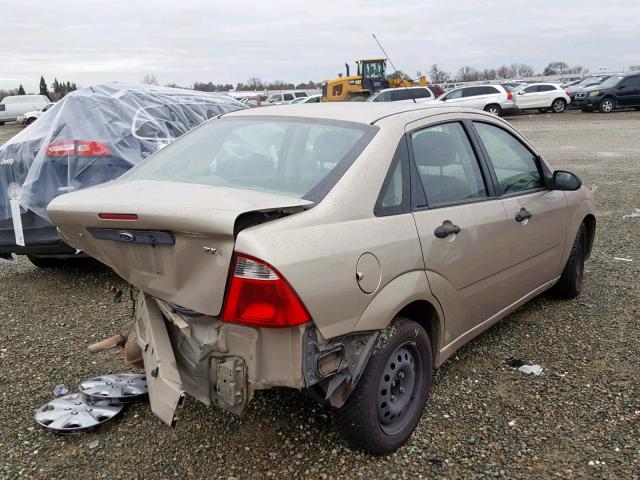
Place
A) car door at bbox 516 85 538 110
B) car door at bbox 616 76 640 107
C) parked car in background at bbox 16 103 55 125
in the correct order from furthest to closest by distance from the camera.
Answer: parked car in background at bbox 16 103 55 125
car door at bbox 516 85 538 110
car door at bbox 616 76 640 107

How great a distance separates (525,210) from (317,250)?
1.91 m

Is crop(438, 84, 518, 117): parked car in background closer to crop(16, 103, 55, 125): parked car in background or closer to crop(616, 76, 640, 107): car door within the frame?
crop(616, 76, 640, 107): car door

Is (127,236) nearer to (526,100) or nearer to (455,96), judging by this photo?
(455,96)

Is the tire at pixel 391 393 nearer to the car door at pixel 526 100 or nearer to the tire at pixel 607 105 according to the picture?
the car door at pixel 526 100

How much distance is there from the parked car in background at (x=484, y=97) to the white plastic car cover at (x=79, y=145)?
2257 centimetres

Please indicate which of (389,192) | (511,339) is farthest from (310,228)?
(511,339)

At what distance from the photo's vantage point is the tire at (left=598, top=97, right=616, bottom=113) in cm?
2810

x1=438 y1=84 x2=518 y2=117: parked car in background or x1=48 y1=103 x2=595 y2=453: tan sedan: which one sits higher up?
x1=438 y1=84 x2=518 y2=117: parked car in background

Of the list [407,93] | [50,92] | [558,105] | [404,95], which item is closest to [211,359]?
[404,95]

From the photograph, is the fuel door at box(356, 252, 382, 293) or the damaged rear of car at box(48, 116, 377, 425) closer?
the damaged rear of car at box(48, 116, 377, 425)

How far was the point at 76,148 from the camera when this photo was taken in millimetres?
5039

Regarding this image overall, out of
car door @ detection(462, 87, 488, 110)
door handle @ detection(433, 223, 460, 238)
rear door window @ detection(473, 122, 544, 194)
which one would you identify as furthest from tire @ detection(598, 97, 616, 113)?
door handle @ detection(433, 223, 460, 238)

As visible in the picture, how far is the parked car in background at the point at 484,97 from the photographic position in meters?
26.8

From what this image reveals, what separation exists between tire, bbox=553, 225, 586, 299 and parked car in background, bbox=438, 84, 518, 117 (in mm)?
22956
